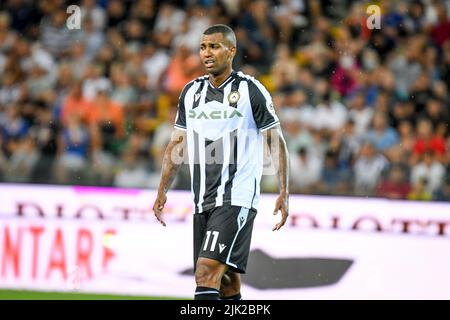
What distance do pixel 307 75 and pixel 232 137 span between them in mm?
6210

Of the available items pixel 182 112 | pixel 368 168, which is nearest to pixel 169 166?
pixel 182 112

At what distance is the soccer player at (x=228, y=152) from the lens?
7262 millimetres

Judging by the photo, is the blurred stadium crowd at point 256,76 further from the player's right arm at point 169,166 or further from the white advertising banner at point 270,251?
the player's right arm at point 169,166

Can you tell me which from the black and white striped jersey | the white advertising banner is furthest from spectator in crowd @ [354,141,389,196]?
the black and white striped jersey

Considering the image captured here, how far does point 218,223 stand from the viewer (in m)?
7.21

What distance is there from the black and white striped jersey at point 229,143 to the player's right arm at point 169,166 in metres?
0.25

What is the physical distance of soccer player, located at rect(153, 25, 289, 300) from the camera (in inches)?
286

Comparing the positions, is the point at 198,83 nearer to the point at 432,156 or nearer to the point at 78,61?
the point at 432,156

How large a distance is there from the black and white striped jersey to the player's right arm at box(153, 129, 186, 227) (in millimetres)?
252

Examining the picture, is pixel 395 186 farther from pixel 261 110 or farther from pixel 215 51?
pixel 215 51

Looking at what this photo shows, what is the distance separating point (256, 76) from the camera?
527 inches

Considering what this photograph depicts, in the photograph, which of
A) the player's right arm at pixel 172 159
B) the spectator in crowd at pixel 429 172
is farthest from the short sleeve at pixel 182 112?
the spectator in crowd at pixel 429 172

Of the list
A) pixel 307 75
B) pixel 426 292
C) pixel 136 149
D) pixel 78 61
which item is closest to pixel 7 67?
pixel 78 61

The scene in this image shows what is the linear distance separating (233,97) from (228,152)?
40cm
